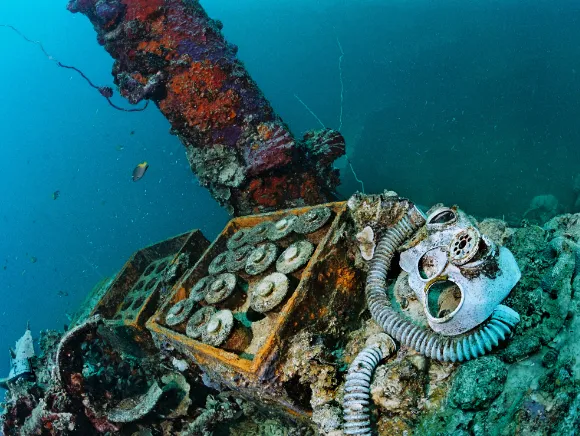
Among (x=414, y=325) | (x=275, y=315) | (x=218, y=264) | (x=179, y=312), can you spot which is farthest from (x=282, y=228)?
(x=414, y=325)

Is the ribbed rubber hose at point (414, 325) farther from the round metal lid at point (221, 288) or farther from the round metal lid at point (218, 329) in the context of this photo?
the round metal lid at point (221, 288)

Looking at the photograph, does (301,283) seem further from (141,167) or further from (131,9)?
(141,167)

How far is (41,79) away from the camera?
9381 centimetres

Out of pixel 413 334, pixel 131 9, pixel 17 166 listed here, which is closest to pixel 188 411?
pixel 413 334

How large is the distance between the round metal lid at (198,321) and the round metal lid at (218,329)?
0.08 m

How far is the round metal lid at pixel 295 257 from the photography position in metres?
3.50

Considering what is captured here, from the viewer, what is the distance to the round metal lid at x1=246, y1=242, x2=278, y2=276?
3.79 meters

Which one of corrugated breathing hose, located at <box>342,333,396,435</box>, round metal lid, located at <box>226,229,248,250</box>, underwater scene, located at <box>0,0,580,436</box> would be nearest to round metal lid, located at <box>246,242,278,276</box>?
underwater scene, located at <box>0,0,580,436</box>

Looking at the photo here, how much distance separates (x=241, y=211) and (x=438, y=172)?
30.7 feet

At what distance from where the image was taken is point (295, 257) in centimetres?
361

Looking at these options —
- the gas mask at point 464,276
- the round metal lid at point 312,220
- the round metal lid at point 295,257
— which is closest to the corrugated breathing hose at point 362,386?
the gas mask at point 464,276

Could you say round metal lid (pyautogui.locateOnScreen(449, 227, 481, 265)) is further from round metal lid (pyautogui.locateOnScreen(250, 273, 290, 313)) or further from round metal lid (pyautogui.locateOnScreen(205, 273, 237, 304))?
round metal lid (pyautogui.locateOnScreen(205, 273, 237, 304))

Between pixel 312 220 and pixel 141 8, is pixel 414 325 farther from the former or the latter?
pixel 141 8

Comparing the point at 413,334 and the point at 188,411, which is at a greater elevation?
the point at 413,334
